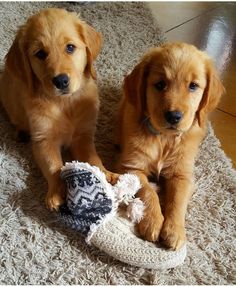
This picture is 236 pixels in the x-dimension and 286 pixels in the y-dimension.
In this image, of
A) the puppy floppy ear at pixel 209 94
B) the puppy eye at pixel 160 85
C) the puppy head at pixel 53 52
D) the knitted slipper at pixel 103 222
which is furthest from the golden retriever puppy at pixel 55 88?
the puppy floppy ear at pixel 209 94

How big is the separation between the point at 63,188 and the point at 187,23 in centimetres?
205

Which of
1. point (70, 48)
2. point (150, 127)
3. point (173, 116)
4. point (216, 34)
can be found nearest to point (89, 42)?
point (70, 48)

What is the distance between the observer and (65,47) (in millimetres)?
1786

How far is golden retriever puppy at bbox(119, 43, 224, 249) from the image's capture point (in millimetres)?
1633

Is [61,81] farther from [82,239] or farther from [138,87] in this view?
[82,239]

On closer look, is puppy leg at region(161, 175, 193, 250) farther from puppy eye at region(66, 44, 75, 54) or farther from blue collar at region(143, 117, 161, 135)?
puppy eye at region(66, 44, 75, 54)

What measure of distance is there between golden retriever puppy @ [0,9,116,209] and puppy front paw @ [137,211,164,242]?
0.78 feet

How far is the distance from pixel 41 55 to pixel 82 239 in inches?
30.7

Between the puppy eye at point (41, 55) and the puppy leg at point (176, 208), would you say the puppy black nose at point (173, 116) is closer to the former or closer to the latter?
the puppy leg at point (176, 208)

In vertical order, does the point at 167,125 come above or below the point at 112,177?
above

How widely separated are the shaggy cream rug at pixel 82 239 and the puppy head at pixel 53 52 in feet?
1.38

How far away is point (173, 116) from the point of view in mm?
1592

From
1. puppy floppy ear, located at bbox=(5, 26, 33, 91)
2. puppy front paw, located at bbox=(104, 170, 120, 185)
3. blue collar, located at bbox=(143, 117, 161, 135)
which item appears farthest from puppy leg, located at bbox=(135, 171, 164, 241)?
puppy floppy ear, located at bbox=(5, 26, 33, 91)

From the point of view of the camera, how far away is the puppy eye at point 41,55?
179 cm
